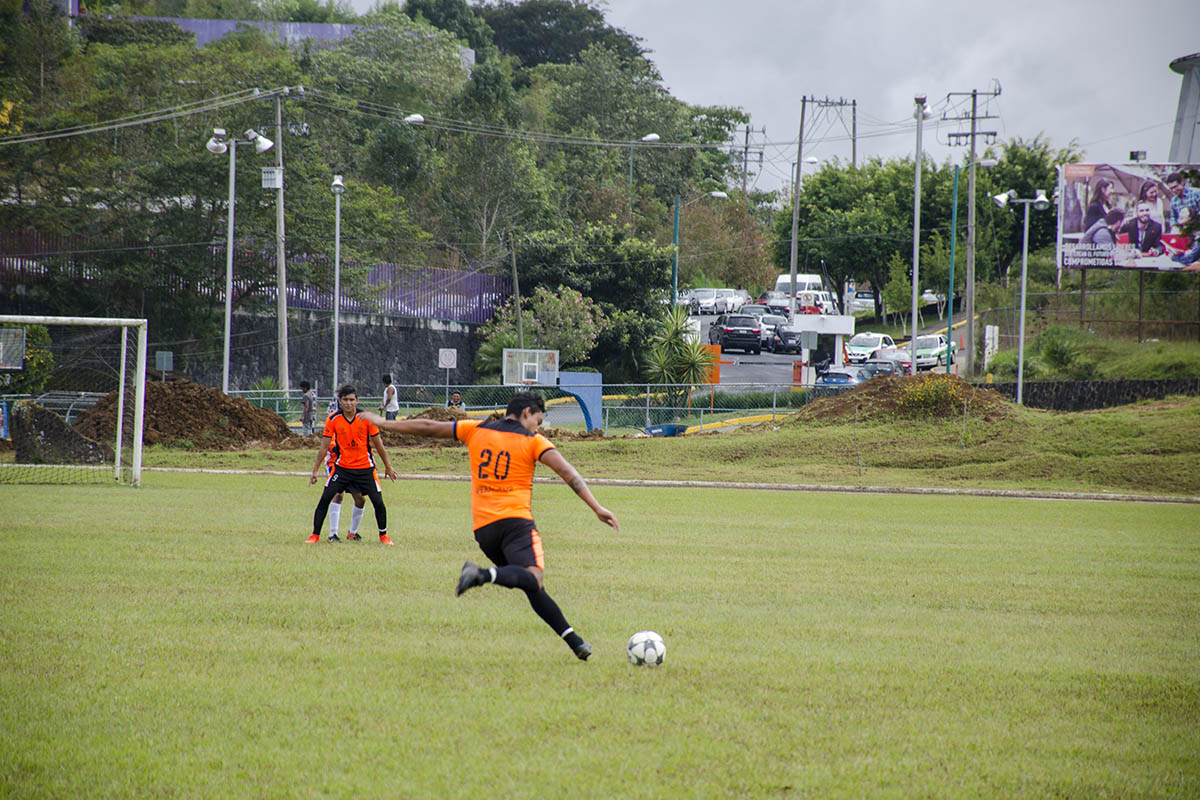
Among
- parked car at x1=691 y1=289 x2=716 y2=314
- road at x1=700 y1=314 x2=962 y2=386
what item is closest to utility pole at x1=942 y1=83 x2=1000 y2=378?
road at x1=700 y1=314 x2=962 y2=386

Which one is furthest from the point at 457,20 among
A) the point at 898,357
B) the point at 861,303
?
the point at 898,357

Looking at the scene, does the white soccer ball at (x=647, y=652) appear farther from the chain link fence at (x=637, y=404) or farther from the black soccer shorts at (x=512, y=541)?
the chain link fence at (x=637, y=404)

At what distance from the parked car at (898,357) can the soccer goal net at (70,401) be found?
29.3m

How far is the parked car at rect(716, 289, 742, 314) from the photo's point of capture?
71625 millimetres

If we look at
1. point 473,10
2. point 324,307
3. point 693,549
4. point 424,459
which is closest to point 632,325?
point 324,307

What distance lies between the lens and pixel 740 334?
60.7 metres

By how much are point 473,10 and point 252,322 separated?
5970 cm

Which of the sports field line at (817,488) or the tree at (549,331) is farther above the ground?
the tree at (549,331)

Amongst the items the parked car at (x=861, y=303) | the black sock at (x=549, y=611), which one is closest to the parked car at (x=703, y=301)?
the parked car at (x=861, y=303)

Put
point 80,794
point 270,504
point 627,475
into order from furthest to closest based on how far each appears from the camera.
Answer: point 627,475 < point 270,504 < point 80,794

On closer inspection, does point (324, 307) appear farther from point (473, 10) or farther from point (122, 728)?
point (473, 10)

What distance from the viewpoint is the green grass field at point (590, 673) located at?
536 centimetres

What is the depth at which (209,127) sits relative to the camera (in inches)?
1818

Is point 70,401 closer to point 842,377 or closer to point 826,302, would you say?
point 842,377
